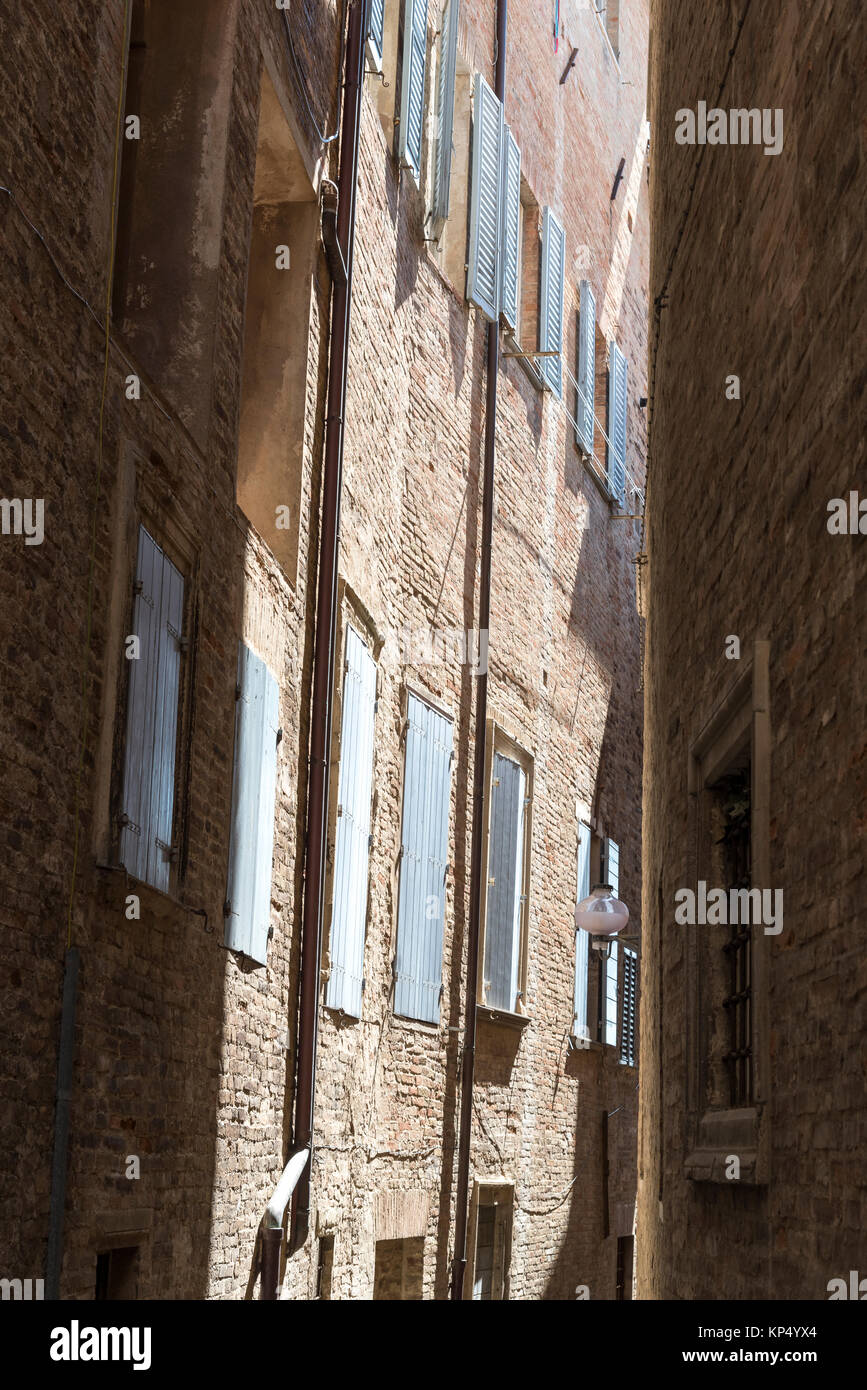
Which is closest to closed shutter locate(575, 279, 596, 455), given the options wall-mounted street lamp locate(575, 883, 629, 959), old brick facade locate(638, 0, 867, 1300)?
wall-mounted street lamp locate(575, 883, 629, 959)

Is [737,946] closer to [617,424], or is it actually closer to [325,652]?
[325,652]

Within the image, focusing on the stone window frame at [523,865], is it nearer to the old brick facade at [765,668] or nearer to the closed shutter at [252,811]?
the old brick facade at [765,668]

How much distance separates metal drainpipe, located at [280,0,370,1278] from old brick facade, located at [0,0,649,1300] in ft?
0.28

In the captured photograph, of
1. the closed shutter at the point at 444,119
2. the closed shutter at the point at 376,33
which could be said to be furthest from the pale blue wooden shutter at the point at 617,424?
the closed shutter at the point at 376,33

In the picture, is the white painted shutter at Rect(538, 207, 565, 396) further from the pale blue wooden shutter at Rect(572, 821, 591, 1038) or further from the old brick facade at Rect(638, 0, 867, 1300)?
the old brick facade at Rect(638, 0, 867, 1300)

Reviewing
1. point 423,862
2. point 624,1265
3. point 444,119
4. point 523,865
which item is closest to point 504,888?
point 523,865

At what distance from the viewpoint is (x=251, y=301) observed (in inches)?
393

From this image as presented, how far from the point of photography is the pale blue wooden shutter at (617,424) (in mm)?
18141

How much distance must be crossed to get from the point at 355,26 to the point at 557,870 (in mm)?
7407

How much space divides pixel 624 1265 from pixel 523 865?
17.9 ft

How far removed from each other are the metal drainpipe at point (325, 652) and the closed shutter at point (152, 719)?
2.26m

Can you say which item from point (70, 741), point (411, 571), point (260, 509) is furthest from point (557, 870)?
point (70, 741)

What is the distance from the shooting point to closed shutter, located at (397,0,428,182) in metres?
11.7
